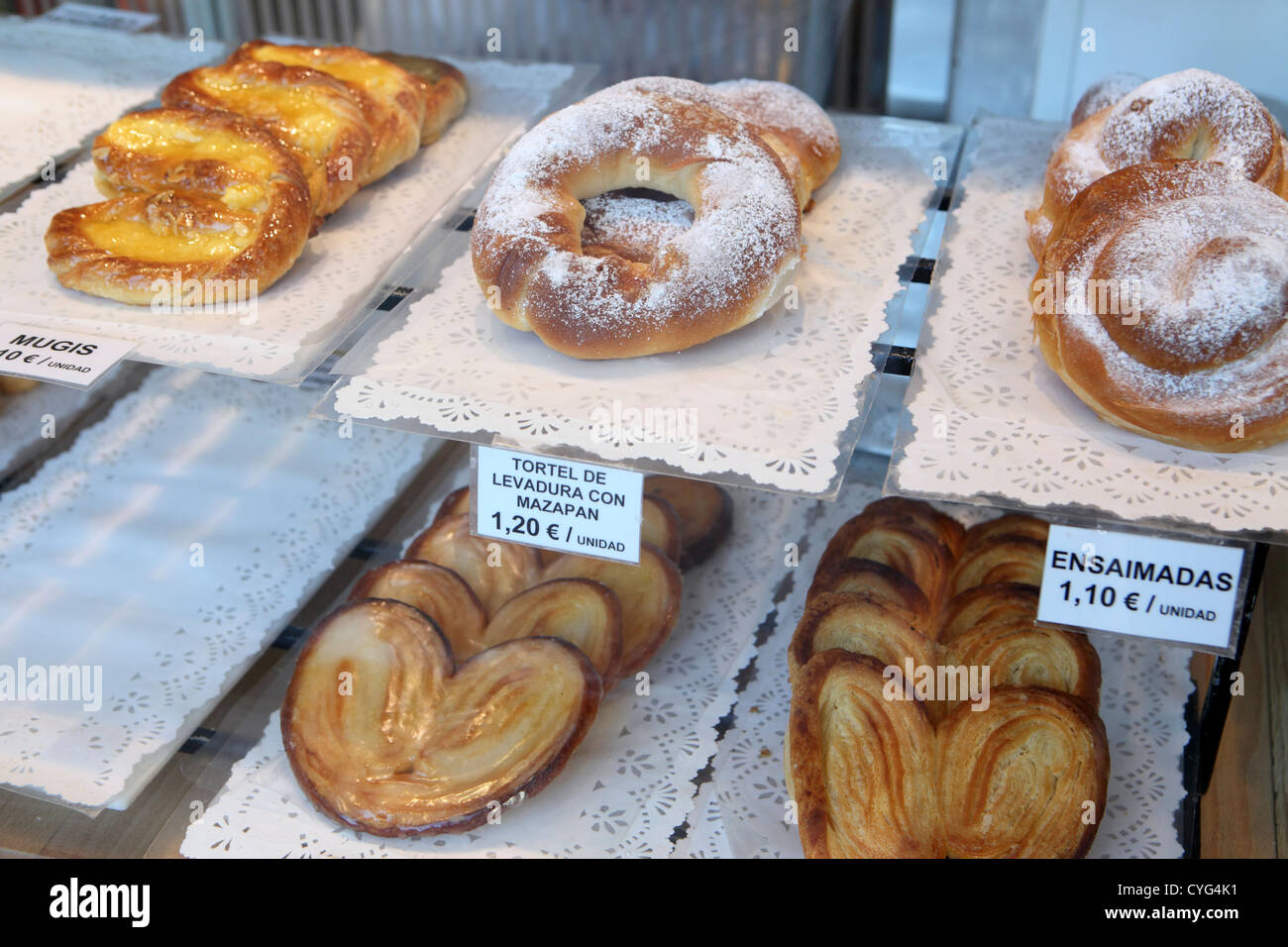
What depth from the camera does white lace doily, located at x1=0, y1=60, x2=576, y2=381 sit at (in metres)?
1.45

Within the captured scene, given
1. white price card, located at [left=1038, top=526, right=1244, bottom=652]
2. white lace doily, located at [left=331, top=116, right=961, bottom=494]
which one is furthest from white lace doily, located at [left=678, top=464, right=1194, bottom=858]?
white lace doily, located at [left=331, top=116, right=961, bottom=494]

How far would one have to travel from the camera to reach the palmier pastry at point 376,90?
1.78 m

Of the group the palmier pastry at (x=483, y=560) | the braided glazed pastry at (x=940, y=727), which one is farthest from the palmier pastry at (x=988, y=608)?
the palmier pastry at (x=483, y=560)

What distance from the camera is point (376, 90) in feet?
→ 6.09

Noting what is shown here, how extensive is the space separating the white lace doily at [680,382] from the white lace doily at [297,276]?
96 mm

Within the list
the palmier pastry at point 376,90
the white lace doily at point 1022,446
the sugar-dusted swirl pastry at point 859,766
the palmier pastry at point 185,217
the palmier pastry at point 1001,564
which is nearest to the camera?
the white lace doily at point 1022,446

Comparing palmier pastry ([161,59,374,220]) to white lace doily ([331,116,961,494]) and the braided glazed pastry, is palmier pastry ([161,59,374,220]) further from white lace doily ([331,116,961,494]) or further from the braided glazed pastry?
the braided glazed pastry

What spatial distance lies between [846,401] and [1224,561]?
16.7 inches

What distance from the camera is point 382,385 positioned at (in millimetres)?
1375

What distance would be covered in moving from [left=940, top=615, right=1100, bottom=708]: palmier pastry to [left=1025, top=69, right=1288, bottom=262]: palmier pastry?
1.57 feet

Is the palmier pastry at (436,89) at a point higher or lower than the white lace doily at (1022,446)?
higher

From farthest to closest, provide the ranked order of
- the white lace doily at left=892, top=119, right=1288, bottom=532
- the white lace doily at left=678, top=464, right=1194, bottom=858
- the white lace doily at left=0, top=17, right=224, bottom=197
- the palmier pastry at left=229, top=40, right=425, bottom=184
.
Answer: the white lace doily at left=0, top=17, right=224, bottom=197 < the palmier pastry at left=229, top=40, right=425, bottom=184 < the white lace doily at left=678, top=464, right=1194, bottom=858 < the white lace doily at left=892, top=119, right=1288, bottom=532

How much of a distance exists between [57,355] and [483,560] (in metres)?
0.64

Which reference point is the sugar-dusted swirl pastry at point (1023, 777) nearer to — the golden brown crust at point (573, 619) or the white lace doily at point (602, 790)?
the white lace doily at point (602, 790)
